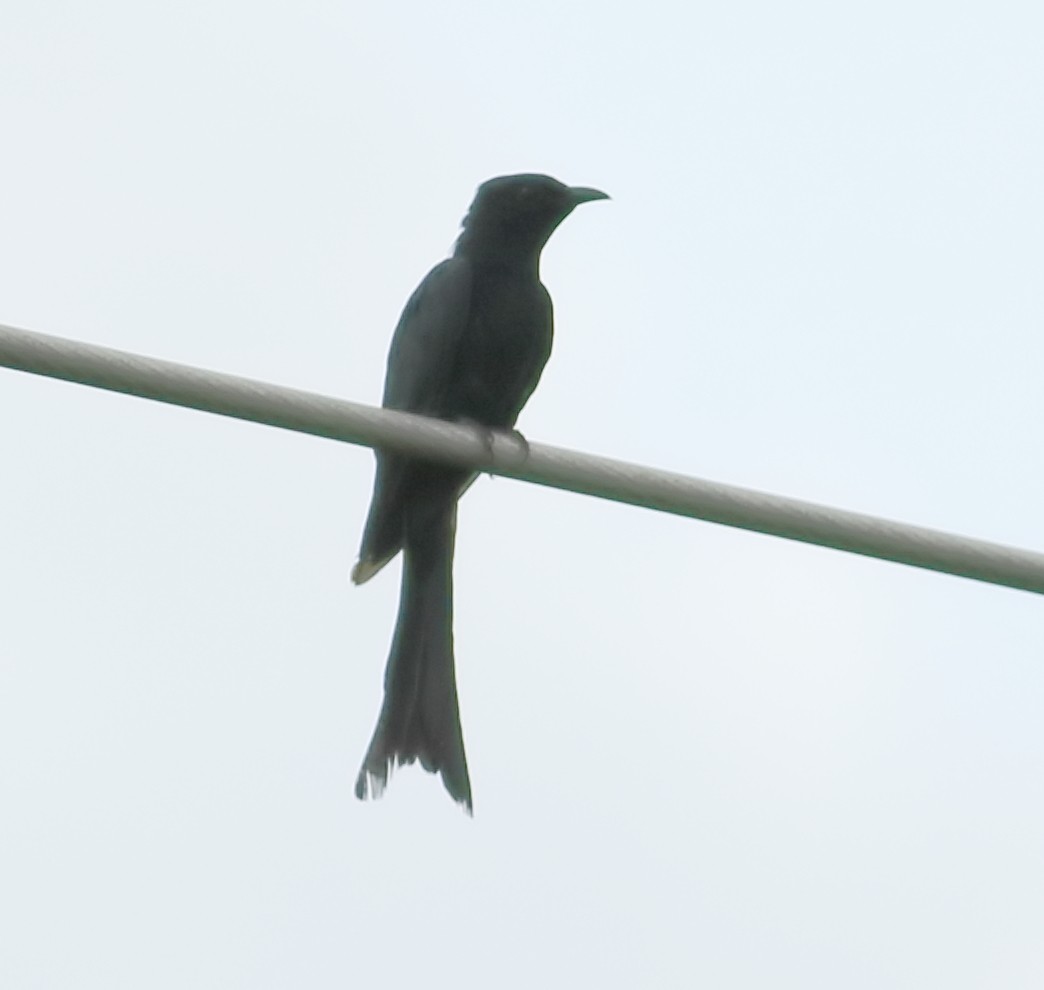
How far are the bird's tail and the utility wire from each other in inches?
63.4

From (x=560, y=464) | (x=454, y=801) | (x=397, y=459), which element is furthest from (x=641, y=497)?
(x=397, y=459)

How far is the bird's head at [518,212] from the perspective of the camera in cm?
591

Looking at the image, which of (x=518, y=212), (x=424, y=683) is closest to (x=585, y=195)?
(x=518, y=212)

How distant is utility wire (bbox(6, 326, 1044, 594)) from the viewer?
3.26 meters

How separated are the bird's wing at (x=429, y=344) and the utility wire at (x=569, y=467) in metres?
1.97

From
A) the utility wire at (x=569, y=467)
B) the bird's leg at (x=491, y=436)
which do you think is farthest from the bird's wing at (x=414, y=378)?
the utility wire at (x=569, y=467)

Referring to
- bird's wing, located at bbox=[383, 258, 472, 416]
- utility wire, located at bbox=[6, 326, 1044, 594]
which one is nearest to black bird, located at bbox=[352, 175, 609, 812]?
bird's wing, located at bbox=[383, 258, 472, 416]

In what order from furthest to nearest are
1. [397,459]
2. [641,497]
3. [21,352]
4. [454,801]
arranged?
[397,459] < [454,801] < [641,497] < [21,352]

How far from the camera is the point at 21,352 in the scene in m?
3.23

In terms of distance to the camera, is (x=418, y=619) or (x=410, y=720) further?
(x=418, y=619)

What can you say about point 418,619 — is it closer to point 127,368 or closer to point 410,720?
point 410,720

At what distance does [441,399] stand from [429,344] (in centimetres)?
16

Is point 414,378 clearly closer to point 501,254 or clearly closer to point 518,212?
point 501,254

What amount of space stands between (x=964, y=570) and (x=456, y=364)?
2.42m
